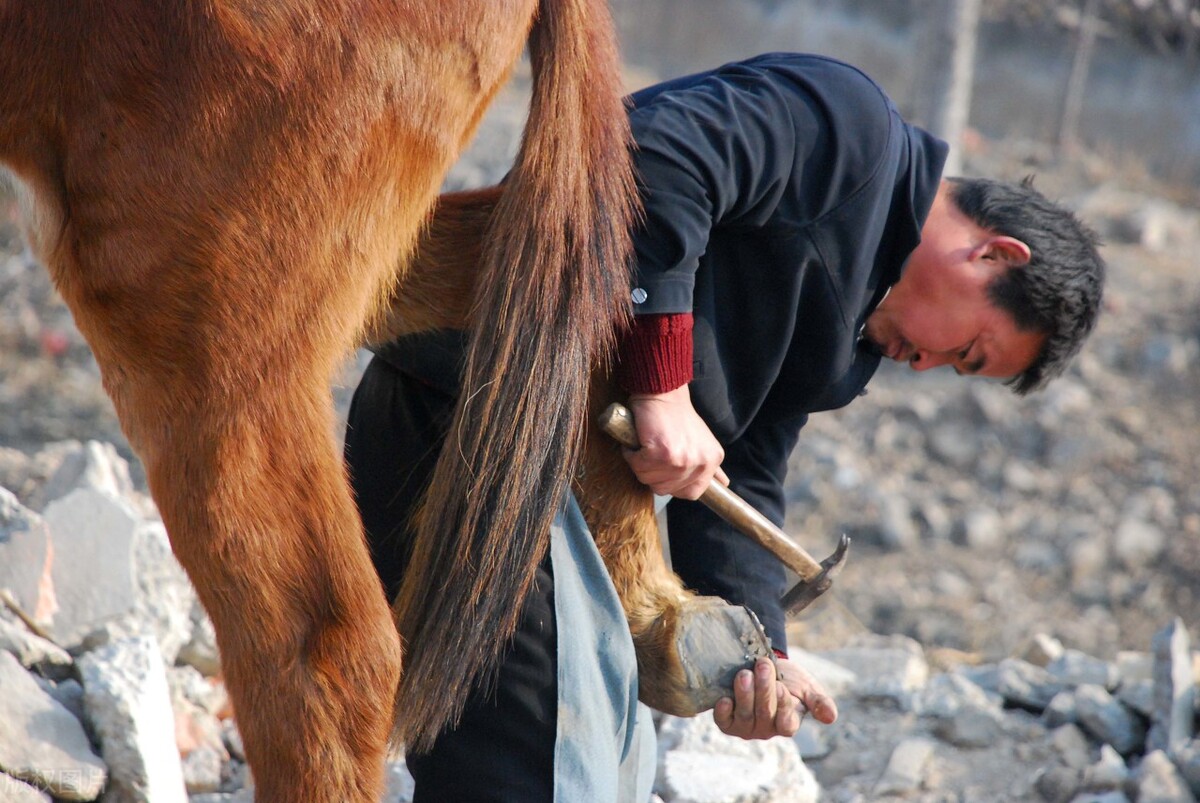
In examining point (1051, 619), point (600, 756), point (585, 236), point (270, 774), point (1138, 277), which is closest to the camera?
point (270, 774)

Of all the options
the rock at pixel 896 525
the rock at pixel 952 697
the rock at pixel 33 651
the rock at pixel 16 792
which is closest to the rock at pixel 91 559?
the rock at pixel 33 651

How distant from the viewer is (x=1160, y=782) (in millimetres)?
2719

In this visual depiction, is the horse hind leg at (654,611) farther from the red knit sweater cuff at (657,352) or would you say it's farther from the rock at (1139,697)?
the rock at (1139,697)

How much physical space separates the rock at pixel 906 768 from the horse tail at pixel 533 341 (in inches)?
63.4

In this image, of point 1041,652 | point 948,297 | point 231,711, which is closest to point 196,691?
point 231,711

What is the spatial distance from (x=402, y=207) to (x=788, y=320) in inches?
25.5

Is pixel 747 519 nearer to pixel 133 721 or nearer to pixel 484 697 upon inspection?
pixel 484 697

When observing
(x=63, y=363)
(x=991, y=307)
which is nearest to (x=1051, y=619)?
(x=991, y=307)

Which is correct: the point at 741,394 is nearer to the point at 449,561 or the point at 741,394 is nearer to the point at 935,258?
the point at 935,258

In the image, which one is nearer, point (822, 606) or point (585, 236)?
point (585, 236)

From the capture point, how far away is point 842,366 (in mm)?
1879

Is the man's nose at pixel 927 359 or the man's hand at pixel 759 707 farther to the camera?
the man's nose at pixel 927 359

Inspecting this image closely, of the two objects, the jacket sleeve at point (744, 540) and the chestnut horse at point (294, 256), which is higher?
the chestnut horse at point (294, 256)

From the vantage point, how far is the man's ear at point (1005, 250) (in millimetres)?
1943
